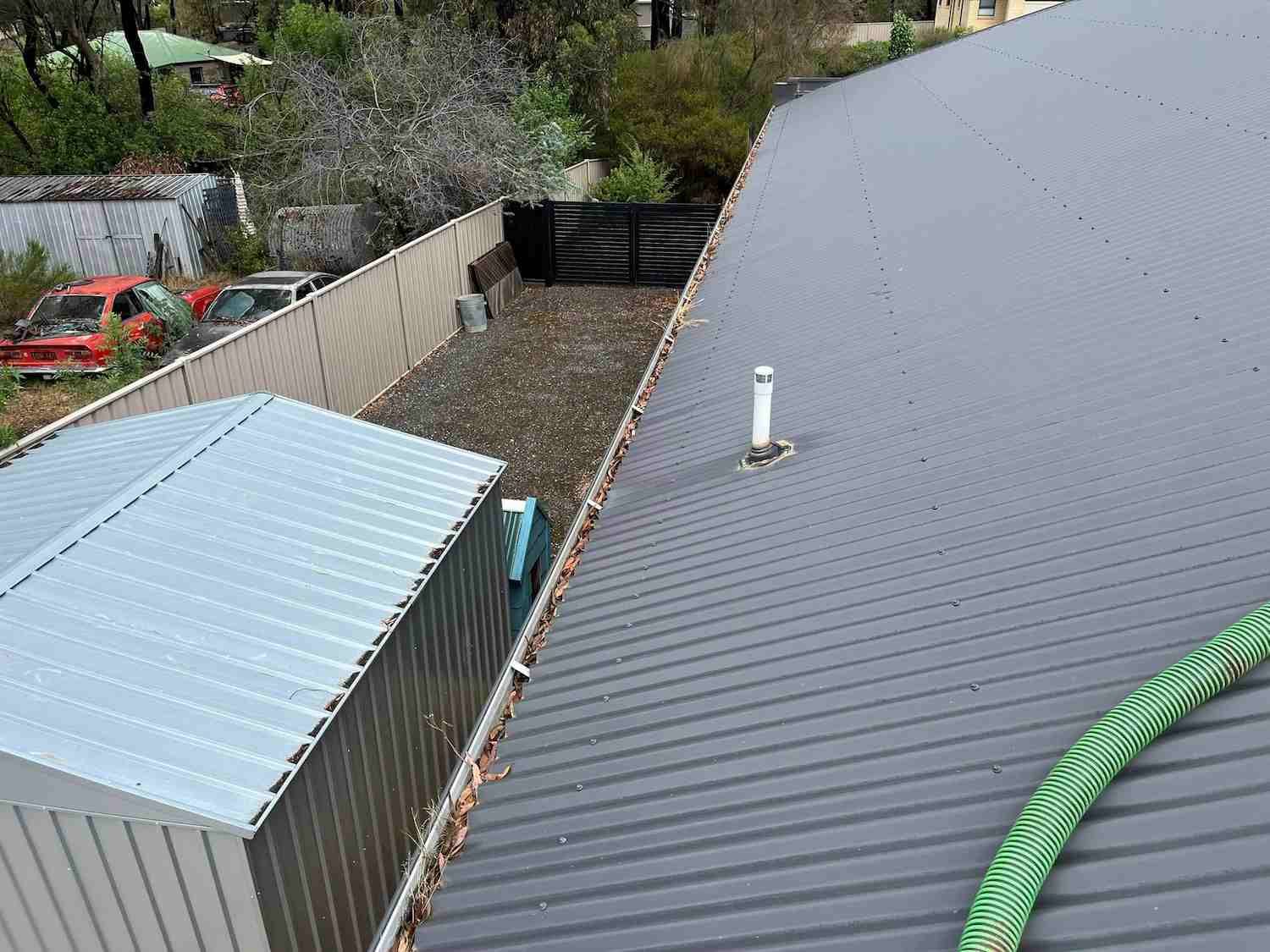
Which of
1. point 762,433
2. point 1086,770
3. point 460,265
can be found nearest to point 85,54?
point 460,265

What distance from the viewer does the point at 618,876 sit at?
2982 millimetres

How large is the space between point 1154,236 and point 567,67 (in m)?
20.3

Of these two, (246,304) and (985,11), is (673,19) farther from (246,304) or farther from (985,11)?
(246,304)

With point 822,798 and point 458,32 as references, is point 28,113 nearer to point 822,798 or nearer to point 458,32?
point 458,32

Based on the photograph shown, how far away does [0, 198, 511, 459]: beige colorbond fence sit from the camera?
9.23 metres

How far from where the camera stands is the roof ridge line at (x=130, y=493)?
4.53 m

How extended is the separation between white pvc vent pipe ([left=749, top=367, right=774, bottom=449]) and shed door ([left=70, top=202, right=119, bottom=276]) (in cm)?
1887

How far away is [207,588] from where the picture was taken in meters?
4.57

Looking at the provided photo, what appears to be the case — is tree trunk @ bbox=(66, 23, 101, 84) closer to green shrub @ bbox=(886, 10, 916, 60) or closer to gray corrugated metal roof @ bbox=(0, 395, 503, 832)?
green shrub @ bbox=(886, 10, 916, 60)

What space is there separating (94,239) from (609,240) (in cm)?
1107

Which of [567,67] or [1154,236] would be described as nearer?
[1154,236]

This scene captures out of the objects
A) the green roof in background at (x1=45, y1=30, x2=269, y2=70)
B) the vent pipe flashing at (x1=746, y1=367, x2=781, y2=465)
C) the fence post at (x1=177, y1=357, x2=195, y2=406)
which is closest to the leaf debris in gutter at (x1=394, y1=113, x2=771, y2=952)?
the vent pipe flashing at (x1=746, y1=367, x2=781, y2=465)

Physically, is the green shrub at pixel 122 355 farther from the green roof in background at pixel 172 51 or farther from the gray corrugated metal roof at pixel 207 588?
the green roof in background at pixel 172 51

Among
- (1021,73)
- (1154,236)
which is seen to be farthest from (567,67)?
(1154,236)
